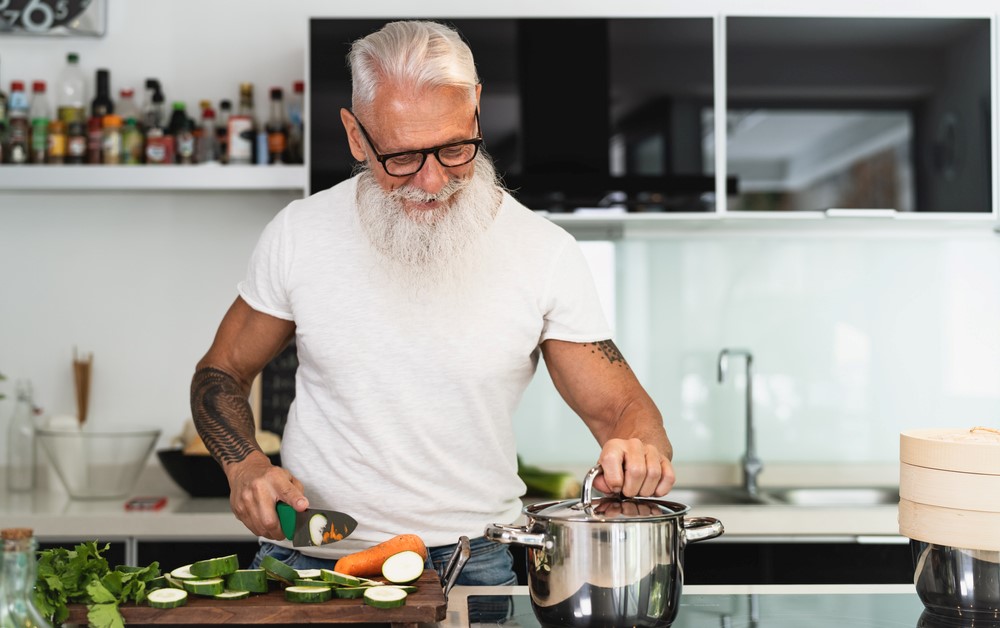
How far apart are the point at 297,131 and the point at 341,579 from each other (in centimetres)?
197

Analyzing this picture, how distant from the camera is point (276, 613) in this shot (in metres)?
1.20

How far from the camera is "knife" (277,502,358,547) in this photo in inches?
55.8

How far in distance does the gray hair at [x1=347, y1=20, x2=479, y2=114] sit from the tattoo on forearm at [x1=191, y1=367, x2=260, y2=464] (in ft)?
1.65

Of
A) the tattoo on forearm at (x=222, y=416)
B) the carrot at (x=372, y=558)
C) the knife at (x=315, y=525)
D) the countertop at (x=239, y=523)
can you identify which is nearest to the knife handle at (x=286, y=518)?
the knife at (x=315, y=525)

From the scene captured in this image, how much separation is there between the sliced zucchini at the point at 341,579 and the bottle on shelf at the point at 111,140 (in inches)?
77.7

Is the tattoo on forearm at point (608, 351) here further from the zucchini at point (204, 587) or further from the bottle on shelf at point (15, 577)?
the bottle on shelf at point (15, 577)

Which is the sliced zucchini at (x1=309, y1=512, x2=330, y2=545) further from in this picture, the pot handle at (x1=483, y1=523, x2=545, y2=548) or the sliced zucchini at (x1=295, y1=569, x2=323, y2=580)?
the pot handle at (x1=483, y1=523, x2=545, y2=548)

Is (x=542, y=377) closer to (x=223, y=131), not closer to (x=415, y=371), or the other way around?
(x=223, y=131)

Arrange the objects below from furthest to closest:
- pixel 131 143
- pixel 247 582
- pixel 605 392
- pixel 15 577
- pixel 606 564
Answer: pixel 131 143
pixel 605 392
pixel 247 582
pixel 606 564
pixel 15 577

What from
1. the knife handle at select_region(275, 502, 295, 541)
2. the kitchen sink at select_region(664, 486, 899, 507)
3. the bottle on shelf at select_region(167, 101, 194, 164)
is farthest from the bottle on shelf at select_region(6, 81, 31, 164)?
the kitchen sink at select_region(664, 486, 899, 507)

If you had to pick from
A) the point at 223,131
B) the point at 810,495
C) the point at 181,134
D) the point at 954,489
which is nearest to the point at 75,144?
the point at 181,134

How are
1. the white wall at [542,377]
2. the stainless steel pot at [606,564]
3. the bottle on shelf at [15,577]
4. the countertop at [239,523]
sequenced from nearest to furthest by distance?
the bottle on shelf at [15,577]
the stainless steel pot at [606,564]
the countertop at [239,523]
the white wall at [542,377]

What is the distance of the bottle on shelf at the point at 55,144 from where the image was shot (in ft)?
9.61

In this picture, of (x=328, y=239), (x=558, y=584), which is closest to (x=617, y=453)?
(x=558, y=584)
